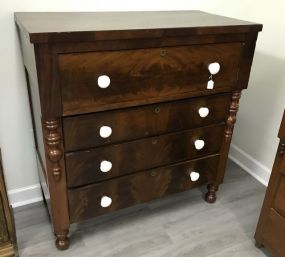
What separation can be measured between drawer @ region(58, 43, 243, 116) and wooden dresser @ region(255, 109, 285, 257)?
0.34 m

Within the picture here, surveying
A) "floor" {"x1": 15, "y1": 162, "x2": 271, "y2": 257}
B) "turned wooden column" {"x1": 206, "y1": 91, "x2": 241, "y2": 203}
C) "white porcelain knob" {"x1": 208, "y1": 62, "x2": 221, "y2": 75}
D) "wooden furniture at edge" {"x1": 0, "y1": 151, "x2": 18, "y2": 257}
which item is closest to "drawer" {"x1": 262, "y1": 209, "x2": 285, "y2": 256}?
"floor" {"x1": 15, "y1": 162, "x2": 271, "y2": 257}

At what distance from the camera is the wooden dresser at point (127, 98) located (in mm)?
977

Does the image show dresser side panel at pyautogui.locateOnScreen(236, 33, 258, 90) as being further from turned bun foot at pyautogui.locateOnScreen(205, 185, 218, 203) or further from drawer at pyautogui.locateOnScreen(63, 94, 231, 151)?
turned bun foot at pyautogui.locateOnScreen(205, 185, 218, 203)

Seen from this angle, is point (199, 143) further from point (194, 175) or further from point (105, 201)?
point (105, 201)

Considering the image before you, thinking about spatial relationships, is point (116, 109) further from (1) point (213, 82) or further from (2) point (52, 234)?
(2) point (52, 234)

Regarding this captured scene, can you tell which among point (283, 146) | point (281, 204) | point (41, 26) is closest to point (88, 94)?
point (41, 26)

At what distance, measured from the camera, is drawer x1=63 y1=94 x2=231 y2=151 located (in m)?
1.10

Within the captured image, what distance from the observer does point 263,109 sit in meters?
1.80

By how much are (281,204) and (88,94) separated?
813 millimetres

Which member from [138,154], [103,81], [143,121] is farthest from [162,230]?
[103,81]

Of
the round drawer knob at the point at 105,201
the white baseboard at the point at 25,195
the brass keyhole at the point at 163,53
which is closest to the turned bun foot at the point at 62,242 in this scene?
the round drawer knob at the point at 105,201

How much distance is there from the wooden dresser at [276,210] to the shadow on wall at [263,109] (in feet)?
1.96

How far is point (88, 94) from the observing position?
103cm

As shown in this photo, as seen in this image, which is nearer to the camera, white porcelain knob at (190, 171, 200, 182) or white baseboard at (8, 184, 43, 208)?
white porcelain knob at (190, 171, 200, 182)
